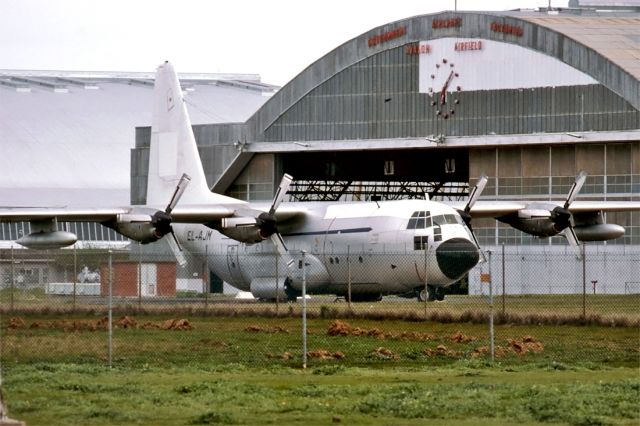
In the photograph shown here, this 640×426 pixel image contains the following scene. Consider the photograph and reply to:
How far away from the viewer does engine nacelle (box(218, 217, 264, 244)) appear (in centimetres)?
5078

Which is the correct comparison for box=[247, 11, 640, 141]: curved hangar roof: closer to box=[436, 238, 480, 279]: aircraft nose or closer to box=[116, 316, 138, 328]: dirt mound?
box=[436, 238, 480, 279]: aircraft nose

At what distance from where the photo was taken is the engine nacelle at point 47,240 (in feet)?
156

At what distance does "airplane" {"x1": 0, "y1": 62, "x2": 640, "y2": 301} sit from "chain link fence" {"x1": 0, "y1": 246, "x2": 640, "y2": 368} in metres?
0.11

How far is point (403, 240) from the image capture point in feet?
159

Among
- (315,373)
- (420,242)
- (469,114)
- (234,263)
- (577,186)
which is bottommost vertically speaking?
(315,373)

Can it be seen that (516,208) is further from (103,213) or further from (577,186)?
(103,213)

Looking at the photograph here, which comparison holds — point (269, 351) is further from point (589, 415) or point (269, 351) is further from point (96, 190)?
point (96, 190)

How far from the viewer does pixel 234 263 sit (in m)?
54.8

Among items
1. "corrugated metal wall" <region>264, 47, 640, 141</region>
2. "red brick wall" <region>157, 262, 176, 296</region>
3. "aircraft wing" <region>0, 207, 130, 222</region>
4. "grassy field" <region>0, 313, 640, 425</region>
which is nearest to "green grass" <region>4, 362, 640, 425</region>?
"grassy field" <region>0, 313, 640, 425</region>

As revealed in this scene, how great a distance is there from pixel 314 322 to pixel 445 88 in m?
32.6

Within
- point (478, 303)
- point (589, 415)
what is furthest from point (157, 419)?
point (478, 303)

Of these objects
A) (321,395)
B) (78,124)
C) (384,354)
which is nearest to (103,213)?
(384,354)

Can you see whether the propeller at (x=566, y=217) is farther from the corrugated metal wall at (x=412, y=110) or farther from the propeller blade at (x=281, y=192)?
the corrugated metal wall at (x=412, y=110)

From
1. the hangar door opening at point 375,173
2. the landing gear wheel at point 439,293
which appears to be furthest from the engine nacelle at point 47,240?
the hangar door opening at point 375,173
